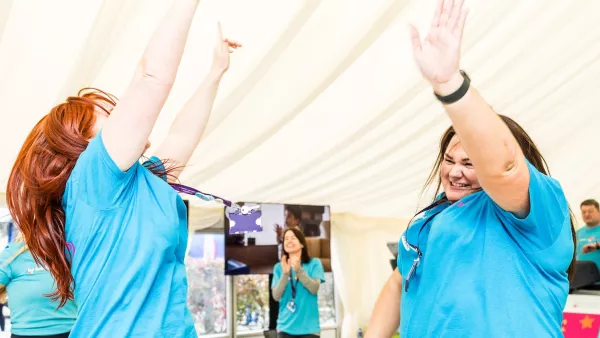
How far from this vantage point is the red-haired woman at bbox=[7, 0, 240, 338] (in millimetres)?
954

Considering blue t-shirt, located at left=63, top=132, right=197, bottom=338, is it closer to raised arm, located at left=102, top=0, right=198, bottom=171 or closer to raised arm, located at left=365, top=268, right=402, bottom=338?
raised arm, located at left=102, top=0, right=198, bottom=171

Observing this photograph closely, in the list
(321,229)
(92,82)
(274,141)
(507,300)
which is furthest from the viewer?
(321,229)

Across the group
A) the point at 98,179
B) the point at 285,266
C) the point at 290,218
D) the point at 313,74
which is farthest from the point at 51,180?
the point at 290,218

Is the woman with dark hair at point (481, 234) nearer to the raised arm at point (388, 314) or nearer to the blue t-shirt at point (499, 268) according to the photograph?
the blue t-shirt at point (499, 268)

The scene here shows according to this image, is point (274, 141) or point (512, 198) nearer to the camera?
point (512, 198)

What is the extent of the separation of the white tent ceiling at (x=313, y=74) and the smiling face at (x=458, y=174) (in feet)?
4.79

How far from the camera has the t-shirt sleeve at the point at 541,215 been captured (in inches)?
36.9

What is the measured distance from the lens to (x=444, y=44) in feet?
2.91

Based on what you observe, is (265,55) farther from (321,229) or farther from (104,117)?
(321,229)

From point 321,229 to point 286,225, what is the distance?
1.68ft

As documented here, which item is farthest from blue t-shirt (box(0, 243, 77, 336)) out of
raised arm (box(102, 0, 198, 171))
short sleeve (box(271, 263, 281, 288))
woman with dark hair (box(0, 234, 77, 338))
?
short sleeve (box(271, 263, 281, 288))

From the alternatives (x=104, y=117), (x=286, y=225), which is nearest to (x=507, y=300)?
(x=104, y=117)

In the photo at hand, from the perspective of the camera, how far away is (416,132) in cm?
383

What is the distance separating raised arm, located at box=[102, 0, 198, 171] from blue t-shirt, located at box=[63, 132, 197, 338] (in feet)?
0.09
